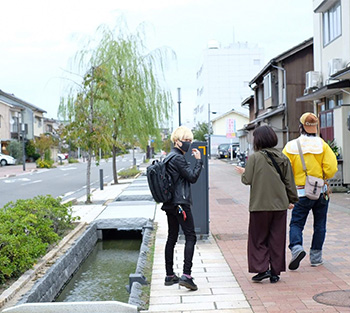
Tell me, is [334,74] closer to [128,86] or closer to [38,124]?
[128,86]

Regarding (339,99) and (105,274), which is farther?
(339,99)

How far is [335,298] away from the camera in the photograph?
5.14 metres

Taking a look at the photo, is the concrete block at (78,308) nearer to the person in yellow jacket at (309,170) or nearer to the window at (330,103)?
the person in yellow jacket at (309,170)

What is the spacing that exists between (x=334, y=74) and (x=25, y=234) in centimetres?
1145

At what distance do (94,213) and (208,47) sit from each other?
82.4m

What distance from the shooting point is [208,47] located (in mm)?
92625

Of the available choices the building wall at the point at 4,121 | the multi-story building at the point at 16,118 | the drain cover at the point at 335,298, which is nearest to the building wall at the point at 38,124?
the multi-story building at the point at 16,118

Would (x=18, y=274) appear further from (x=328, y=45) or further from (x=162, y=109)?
(x=162, y=109)

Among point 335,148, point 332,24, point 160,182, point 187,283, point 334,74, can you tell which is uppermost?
point 332,24

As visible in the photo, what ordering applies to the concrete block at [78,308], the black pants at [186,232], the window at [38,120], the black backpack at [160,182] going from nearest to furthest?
1. the concrete block at [78,308]
2. the black backpack at [160,182]
3. the black pants at [186,232]
4. the window at [38,120]

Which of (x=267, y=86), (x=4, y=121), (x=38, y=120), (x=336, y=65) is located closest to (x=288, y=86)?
(x=267, y=86)

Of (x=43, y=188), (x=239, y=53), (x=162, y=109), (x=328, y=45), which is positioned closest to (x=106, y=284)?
(x=328, y=45)

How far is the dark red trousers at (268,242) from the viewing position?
582 centimetres

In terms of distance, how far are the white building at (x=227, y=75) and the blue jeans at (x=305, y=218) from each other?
276ft
